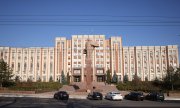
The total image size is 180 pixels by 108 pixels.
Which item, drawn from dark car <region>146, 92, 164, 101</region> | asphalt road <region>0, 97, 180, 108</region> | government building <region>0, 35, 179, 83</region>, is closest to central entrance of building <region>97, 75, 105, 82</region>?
government building <region>0, 35, 179, 83</region>

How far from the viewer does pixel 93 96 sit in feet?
121

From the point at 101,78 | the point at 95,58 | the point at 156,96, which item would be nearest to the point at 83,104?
the point at 156,96

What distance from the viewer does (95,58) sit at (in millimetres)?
116250

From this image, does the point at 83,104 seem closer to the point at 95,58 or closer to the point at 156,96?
the point at 156,96

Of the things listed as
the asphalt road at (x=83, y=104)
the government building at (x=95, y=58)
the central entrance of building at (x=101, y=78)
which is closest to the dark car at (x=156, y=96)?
the asphalt road at (x=83, y=104)

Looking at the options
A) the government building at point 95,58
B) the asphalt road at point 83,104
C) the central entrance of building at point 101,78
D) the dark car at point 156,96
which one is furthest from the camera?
the government building at point 95,58

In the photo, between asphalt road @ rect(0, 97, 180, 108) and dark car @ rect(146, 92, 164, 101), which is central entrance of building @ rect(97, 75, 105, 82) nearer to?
dark car @ rect(146, 92, 164, 101)

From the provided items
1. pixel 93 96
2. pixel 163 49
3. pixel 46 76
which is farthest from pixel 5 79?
pixel 163 49

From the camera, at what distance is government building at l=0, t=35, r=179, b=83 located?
4515 inches

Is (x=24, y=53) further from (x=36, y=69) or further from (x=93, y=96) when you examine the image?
(x=93, y=96)

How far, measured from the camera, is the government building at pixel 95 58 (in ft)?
376

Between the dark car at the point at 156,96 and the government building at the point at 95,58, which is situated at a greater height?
the government building at the point at 95,58

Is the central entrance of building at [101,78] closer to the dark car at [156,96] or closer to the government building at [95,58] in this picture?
the government building at [95,58]

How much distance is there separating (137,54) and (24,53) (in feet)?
183
